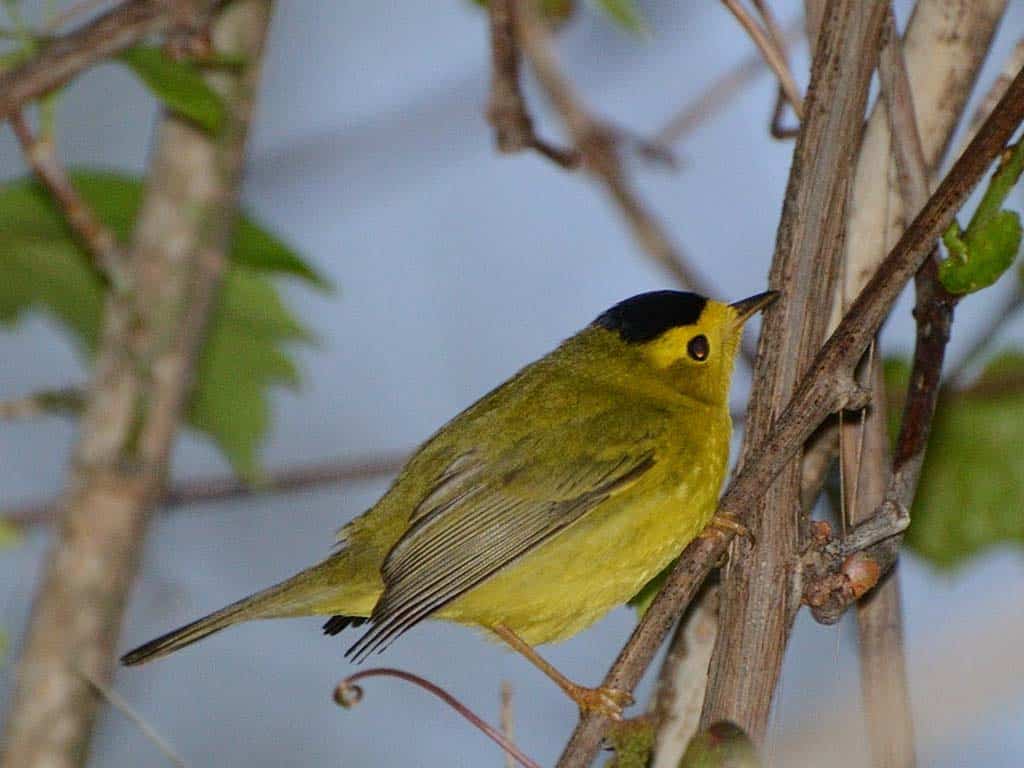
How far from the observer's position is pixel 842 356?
1.76 metres

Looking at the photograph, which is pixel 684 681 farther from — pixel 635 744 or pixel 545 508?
pixel 545 508

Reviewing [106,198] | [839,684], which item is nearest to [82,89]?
[106,198]

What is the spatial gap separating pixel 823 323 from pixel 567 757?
71 cm

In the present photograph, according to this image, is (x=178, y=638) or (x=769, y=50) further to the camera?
(x=178, y=638)

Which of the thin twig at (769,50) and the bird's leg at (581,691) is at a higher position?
the thin twig at (769,50)

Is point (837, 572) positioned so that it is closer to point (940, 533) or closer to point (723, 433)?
point (723, 433)

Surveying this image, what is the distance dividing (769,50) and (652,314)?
1.05 meters

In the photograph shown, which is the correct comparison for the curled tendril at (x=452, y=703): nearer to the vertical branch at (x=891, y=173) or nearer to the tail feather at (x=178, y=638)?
the vertical branch at (x=891, y=173)

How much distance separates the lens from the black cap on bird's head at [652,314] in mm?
3273

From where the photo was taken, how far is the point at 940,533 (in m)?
3.63

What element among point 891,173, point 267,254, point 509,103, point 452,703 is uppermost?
point 509,103

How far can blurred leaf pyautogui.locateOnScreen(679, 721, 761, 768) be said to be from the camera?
4.11 feet

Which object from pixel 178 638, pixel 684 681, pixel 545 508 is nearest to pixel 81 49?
pixel 178 638

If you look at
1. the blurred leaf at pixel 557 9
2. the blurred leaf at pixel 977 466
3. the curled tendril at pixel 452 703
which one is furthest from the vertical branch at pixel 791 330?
the blurred leaf at pixel 557 9
